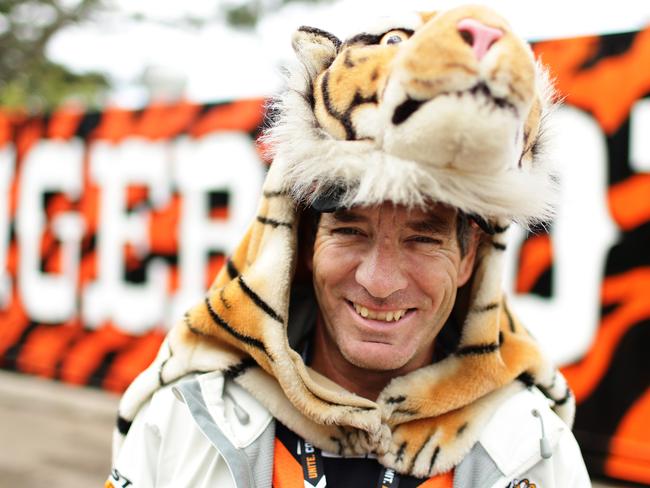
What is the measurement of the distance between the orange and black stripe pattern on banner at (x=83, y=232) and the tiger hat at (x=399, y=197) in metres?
3.70

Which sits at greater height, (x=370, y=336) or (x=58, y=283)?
(x=370, y=336)

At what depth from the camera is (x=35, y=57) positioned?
1441 centimetres

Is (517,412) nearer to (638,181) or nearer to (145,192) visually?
(638,181)

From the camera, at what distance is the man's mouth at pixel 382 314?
55.6 inches

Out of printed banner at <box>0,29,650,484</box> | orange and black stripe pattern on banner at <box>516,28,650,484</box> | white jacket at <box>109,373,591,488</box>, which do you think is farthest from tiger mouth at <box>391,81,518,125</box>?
orange and black stripe pattern on banner at <box>516,28,650,484</box>

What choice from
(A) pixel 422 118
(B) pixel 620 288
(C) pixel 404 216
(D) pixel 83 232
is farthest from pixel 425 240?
(D) pixel 83 232

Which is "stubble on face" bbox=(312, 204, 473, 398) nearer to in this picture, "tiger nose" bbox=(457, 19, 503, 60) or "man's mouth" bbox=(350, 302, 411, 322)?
"man's mouth" bbox=(350, 302, 411, 322)

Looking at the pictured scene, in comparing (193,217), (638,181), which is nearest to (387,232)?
(638,181)

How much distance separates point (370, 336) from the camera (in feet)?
4.69

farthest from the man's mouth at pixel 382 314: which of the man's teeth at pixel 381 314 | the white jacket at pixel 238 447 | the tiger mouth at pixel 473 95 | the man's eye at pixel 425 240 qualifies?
the tiger mouth at pixel 473 95

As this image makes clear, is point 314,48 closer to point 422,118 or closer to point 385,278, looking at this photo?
point 422,118

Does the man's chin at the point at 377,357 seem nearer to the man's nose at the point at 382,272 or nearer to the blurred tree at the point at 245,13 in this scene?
the man's nose at the point at 382,272

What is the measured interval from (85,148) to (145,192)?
32.8 inches

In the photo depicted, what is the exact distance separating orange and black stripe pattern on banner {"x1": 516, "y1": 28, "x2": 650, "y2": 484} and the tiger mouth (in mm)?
2651
